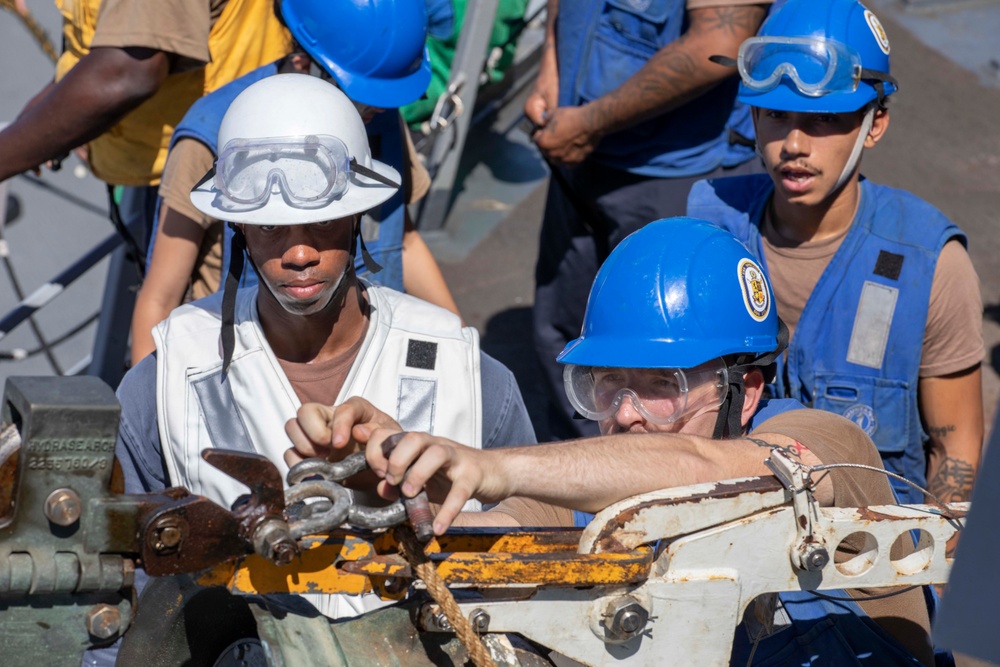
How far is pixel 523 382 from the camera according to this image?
609cm

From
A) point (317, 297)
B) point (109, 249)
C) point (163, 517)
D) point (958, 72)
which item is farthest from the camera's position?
point (958, 72)

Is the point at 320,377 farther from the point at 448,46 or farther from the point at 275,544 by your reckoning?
the point at 448,46

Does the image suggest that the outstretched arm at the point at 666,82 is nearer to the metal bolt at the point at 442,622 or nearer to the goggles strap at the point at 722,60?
the goggles strap at the point at 722,60

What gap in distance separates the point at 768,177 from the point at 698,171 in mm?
640

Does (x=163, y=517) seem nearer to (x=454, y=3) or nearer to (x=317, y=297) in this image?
(x=317, y=297)

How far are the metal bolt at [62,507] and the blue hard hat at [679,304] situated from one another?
1307 millimetres

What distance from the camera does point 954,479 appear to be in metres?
3.40

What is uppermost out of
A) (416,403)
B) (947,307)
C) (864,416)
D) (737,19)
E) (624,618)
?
(737,19)

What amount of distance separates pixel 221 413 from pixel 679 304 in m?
1.08

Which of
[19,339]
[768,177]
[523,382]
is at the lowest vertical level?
[19,339]

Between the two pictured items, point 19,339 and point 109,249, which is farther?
point 19,339

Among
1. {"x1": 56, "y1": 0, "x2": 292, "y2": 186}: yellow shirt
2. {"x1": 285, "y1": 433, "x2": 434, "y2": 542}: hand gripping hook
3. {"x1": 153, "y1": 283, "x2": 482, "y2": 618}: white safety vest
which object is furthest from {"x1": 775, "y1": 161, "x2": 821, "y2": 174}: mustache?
{"x1": 285, "y1": 433, "x2": 434, "y2": 542}: hand gripping hook

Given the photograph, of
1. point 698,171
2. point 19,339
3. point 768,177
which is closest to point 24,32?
point 19,339

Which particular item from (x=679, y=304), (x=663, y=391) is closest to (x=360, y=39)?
(x=679, y=304)
